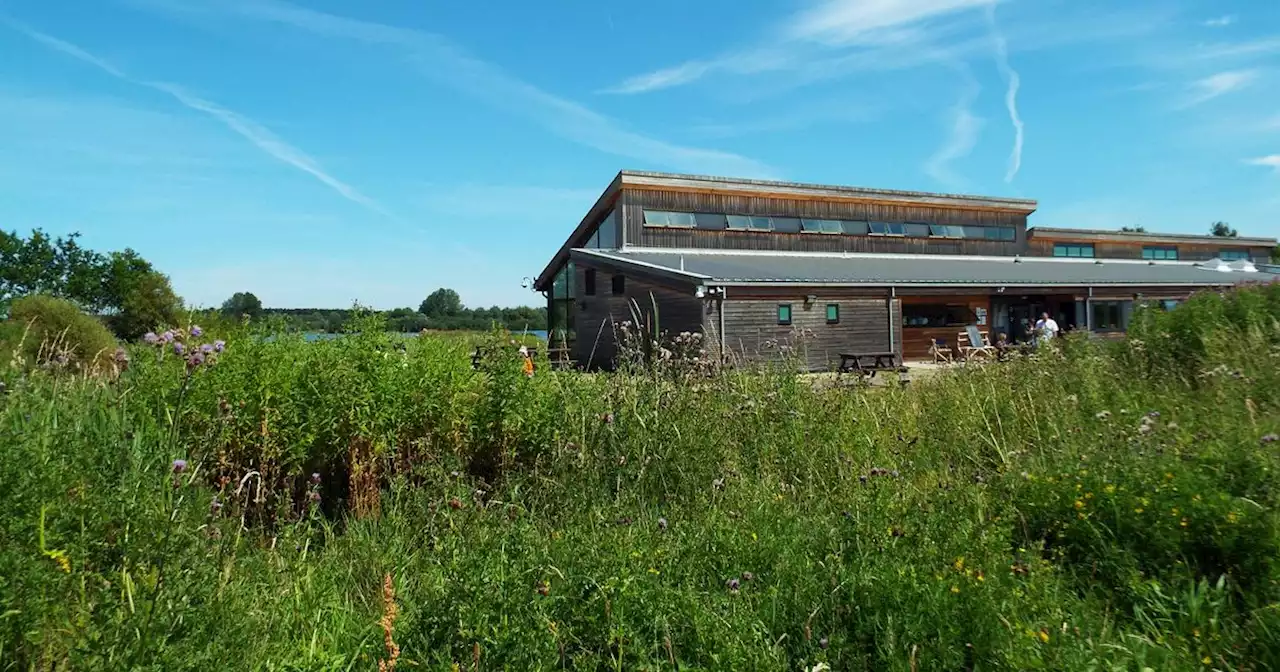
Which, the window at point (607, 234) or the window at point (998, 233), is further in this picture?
the window at point (998, 233)

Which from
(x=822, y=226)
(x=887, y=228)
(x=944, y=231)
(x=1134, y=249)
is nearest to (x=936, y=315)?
(x=822, y=226)

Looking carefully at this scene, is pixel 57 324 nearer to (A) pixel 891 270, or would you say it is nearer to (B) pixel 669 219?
(B) pixel 669 219

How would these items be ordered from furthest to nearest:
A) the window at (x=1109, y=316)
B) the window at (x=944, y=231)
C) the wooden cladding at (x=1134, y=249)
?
the wooden cladding at (x=1134, y=249)
the window at (x=944, y=231)
the window at (x=1109, y=316)

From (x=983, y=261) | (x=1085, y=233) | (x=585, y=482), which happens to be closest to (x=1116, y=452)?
(x=585, y=482)

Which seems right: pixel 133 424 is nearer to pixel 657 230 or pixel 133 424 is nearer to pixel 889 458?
pixel 889 458

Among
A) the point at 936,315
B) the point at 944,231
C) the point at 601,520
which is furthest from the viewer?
the point at 944,231

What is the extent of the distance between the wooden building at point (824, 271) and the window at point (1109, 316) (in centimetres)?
5

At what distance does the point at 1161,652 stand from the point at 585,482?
2.69m

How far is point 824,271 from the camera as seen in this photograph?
21.9 m

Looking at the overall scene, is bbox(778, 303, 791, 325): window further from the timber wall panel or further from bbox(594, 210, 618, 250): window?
bbox(594, 210, 618, 250): window

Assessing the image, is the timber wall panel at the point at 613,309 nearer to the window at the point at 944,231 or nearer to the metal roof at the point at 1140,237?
the window at the point at 944,231

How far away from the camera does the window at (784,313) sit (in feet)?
64.7

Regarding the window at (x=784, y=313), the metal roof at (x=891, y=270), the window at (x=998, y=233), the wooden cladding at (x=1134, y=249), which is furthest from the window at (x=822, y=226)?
the wooden cladding at (x=1134, y=249)

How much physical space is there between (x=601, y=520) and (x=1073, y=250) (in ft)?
128
